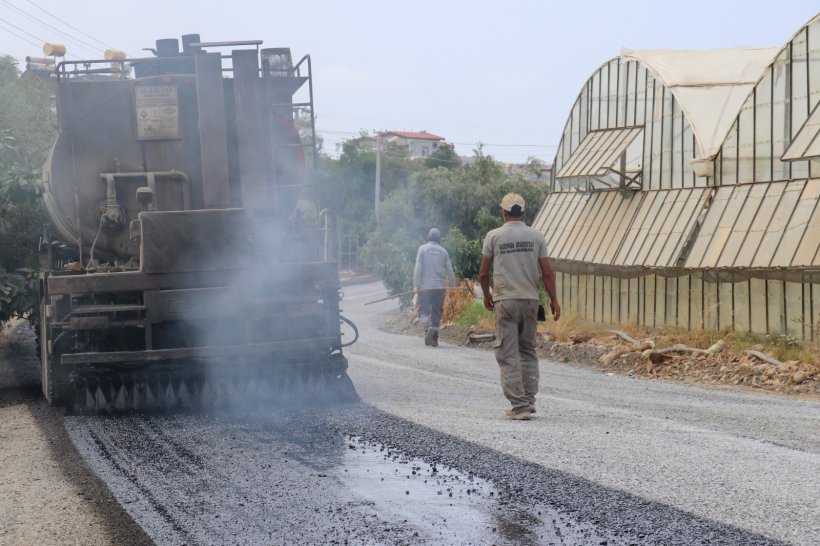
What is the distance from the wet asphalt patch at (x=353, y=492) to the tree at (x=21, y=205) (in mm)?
4930

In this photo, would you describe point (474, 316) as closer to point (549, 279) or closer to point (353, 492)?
point (549, 279)

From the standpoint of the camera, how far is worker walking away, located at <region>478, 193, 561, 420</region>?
942cm

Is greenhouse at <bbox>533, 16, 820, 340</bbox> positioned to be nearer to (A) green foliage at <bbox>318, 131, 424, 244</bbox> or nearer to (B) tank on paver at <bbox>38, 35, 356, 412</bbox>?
(B) tank on paver at <bbox>38, 35, 356, 412</bbox>

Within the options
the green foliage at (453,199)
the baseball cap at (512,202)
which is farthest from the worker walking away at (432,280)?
the green foliage at (453,199)

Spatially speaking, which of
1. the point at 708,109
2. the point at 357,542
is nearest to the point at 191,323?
the point at 357,542

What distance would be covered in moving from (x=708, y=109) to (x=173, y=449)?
1361 cm

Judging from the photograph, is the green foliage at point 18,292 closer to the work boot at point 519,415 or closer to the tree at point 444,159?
the work boot at point 519,415

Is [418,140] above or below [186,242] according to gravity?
above

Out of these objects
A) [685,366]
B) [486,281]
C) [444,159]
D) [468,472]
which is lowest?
[685,366]

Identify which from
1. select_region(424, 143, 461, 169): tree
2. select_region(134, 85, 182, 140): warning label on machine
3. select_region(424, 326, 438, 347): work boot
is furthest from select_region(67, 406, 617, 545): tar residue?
select_region(424, 143, 461, 169): tree

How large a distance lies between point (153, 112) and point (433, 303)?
877cm

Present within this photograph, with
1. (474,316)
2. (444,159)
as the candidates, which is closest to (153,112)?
(474,316)

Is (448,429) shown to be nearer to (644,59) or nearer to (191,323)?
(191,323)

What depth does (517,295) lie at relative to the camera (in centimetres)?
943
